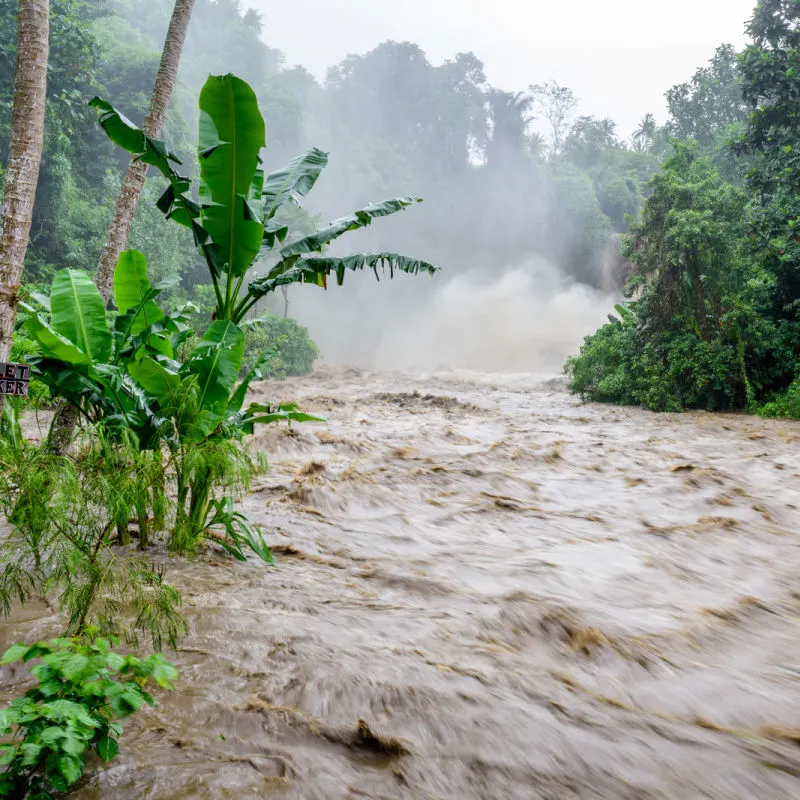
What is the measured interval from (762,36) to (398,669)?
18.5 meters

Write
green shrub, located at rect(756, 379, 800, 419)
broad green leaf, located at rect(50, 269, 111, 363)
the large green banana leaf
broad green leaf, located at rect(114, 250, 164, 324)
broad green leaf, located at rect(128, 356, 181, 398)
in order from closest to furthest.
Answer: broad green leaf, located at rect(128, 356, 181, 398)
broad green leaf, located at rect(50, 269, 111, 363)
the large green banana leaf
broad green leaf, located at rect(114, 250, 164, 324)
green shrub, located at rect(756, 379, 800, 419)

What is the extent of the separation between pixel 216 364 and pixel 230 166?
4.53ft

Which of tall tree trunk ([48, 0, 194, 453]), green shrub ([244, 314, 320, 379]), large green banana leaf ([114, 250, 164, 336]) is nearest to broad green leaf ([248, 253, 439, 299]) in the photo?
large green banana leaf ([114, 250, 164, 336])

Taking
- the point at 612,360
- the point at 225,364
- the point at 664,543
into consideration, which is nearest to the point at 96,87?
the point at 612,360

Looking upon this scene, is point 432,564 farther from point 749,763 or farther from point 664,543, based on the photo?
point 749,763

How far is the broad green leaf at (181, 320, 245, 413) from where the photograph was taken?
13.0 feet

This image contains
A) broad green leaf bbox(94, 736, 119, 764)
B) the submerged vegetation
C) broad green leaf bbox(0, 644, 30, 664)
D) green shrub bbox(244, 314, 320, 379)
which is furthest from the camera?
green shrub bbox(244, 314, 320, 379)

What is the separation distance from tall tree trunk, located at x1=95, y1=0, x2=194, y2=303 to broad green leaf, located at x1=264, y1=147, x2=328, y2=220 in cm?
138

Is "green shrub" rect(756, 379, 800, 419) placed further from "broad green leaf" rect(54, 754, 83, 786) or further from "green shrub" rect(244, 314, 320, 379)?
"green shrub" rect(244, 314, 320, 379)

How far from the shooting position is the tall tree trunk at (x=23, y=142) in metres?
4.57

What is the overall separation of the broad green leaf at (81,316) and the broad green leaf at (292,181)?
142 centimetres

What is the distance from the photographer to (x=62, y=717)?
5.30 ft

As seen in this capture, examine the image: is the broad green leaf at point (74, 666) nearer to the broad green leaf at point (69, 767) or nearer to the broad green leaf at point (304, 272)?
the broad green leaf at point (69, 767)

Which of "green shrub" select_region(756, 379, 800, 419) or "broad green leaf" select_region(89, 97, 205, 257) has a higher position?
"broad green leaf" select_region(89, 97, 205, 257)
